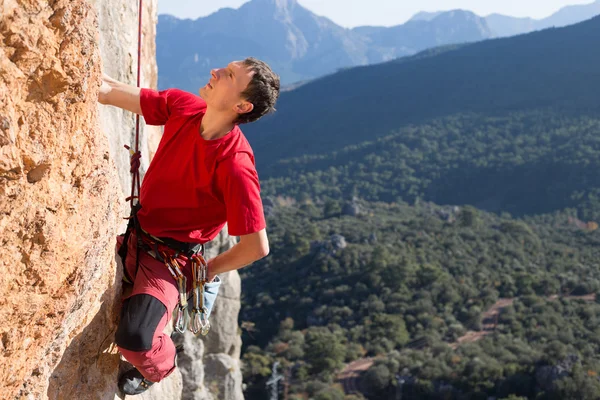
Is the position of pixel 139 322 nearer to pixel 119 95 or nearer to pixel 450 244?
pixel 119 95

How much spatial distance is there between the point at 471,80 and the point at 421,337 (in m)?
76.4

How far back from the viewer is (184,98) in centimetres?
298

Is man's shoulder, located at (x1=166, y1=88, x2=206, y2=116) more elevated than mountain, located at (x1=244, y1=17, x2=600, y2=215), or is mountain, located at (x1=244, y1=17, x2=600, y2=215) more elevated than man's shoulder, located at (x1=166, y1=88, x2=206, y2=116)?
man's shoulder, located at (x1=166, y1=88, x2=206, y2=116)

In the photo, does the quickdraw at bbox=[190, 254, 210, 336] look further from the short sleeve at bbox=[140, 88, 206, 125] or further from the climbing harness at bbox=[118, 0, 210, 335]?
the short sleeve at bbox=[140, 88, 206, 125]

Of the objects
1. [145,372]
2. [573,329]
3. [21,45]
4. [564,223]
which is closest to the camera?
[21,45]

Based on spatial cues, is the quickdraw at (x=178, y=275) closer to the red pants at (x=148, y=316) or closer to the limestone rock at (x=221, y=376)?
the red pants at (x=148, y=316)

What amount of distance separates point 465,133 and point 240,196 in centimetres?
7703

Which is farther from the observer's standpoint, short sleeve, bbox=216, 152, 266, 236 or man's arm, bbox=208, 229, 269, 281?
man's arm, bbox=208, 229, 269, 281

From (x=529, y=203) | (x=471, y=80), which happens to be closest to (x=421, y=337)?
(x=529, y=203)

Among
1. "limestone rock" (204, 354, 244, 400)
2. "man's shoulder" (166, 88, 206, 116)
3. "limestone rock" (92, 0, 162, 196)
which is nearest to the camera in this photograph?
"man's shoulder" (166, 88, 206, 116)

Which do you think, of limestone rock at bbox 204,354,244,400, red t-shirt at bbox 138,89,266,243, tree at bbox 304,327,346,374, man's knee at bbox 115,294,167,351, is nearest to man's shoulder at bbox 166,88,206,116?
red t-shirt at bbox 138,89,266,243

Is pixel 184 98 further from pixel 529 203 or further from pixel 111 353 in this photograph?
pixel 529 203

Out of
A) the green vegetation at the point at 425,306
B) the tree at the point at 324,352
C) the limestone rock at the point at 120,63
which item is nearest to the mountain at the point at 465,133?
the green vegetation at the point at 425,306

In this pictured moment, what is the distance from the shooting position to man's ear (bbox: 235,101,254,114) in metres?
2.64
